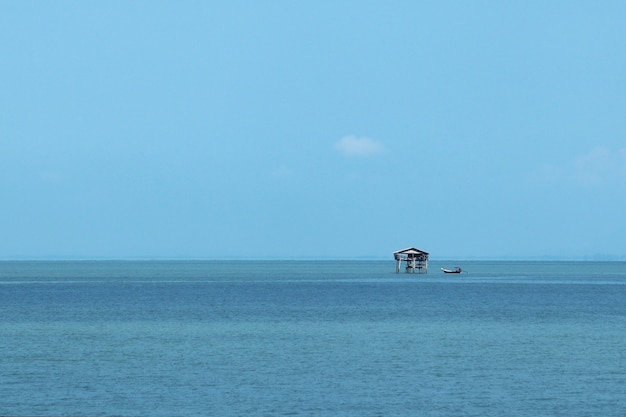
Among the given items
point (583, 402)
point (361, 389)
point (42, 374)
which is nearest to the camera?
point (583, 402)

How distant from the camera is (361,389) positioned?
36562mm

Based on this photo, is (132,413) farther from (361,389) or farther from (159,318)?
(159,318)

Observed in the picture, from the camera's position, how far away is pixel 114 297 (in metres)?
104

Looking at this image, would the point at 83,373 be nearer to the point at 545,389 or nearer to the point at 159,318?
the point at 545,389

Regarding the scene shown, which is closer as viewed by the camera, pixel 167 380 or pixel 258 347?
pixel 167 380

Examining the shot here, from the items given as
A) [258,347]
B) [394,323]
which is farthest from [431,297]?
[258,347]

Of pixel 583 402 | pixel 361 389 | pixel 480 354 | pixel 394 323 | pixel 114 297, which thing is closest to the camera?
pixel 583 402

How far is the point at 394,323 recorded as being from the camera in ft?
216

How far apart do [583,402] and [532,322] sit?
3422 centimetres

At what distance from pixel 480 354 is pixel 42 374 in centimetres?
2023

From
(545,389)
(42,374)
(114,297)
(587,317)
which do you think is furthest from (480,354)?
(114,297)

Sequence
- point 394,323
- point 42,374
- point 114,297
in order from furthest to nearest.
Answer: point 114,297 < point 394,323 < point 42,374

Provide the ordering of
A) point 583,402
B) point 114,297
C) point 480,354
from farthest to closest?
point 114,297 → point 480,354 → point 583,402

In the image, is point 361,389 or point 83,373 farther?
point 83,373
